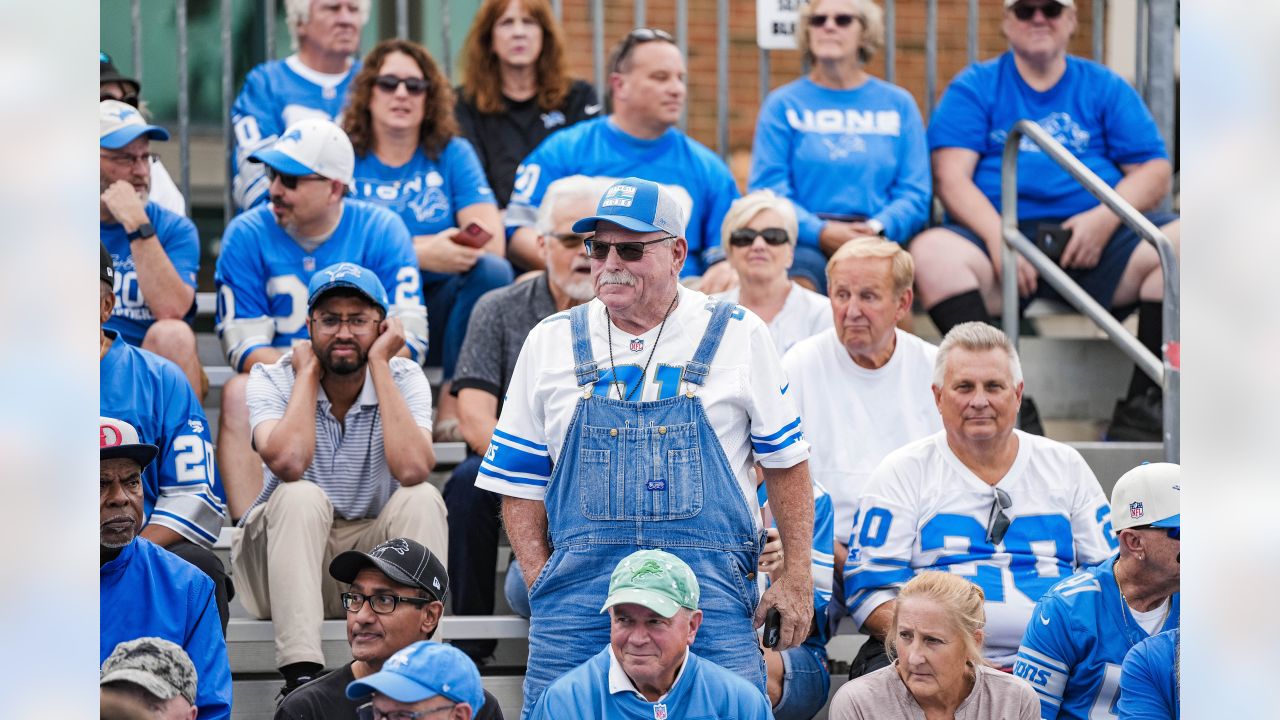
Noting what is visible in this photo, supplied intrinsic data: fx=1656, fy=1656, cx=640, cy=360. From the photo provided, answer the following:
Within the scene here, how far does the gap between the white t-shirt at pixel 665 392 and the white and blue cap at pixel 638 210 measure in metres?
0.19

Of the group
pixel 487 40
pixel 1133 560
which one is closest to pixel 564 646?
pixel 1133 560

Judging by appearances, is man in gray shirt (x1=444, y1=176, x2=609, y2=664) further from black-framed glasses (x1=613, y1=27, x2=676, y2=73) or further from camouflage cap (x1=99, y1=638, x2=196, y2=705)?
camouflage cap (x1=99, y1=638, x2=196, y2=705)

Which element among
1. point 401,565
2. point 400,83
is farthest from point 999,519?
point 400,83

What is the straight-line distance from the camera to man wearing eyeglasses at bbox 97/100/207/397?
5.20 meters

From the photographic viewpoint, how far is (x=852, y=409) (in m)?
4.83

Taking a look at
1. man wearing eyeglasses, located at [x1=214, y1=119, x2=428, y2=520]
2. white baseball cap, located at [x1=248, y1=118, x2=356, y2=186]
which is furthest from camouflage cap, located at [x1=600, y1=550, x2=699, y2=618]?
white baseball cap, located at [x1=248, y1=118, x2=356, y2=186]

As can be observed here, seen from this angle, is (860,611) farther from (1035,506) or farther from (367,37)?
(367,37)

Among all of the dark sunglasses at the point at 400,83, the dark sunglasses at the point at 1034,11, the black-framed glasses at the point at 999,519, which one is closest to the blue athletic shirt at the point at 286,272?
the dark sunglasses at the point at 400,83

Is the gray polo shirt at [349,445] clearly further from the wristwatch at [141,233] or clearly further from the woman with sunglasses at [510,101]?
the woman with sunglasses at [510,101]

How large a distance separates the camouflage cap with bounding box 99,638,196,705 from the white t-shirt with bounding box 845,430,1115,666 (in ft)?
5.78

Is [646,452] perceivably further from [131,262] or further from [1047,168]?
[1047,168]

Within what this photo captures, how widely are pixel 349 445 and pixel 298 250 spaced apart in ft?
2.87

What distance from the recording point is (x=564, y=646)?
3559 millimetres
